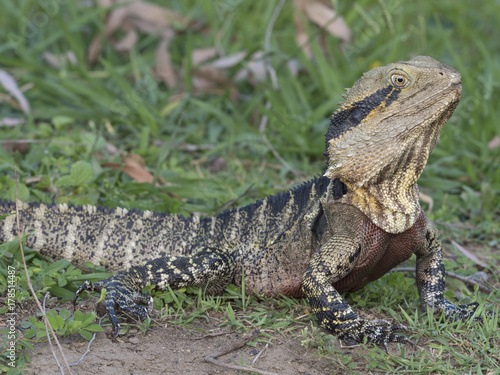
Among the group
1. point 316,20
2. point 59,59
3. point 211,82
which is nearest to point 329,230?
point 211,82

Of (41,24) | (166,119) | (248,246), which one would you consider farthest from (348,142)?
(41,24)

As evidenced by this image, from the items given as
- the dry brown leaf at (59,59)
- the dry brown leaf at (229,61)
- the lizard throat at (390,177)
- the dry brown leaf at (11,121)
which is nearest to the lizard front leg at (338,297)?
the lizard throat at (390,177)

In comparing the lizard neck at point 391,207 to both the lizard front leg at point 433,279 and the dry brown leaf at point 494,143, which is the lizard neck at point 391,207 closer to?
the lizard front leg at point 433,279

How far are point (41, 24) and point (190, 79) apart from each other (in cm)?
221

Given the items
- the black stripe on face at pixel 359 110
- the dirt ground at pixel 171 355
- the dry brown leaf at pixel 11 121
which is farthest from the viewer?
the dry brown leaf at pixel 11 121

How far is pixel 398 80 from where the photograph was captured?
3799mm

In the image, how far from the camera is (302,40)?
26.0 ft

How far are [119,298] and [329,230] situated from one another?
4.60 ft

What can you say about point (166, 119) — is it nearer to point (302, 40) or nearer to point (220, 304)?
point (302, 40)

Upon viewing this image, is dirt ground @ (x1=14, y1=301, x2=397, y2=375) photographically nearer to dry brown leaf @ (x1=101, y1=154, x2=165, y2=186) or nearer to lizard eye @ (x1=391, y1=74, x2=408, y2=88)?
lizard eye @ (x1=391, y1=74, x2=408, y2=88)

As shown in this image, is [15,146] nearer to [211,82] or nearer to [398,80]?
[211,82]

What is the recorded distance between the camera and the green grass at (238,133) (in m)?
4.09

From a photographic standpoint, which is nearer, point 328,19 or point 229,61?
point 229,61

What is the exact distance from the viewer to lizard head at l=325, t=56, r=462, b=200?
3.70 m
